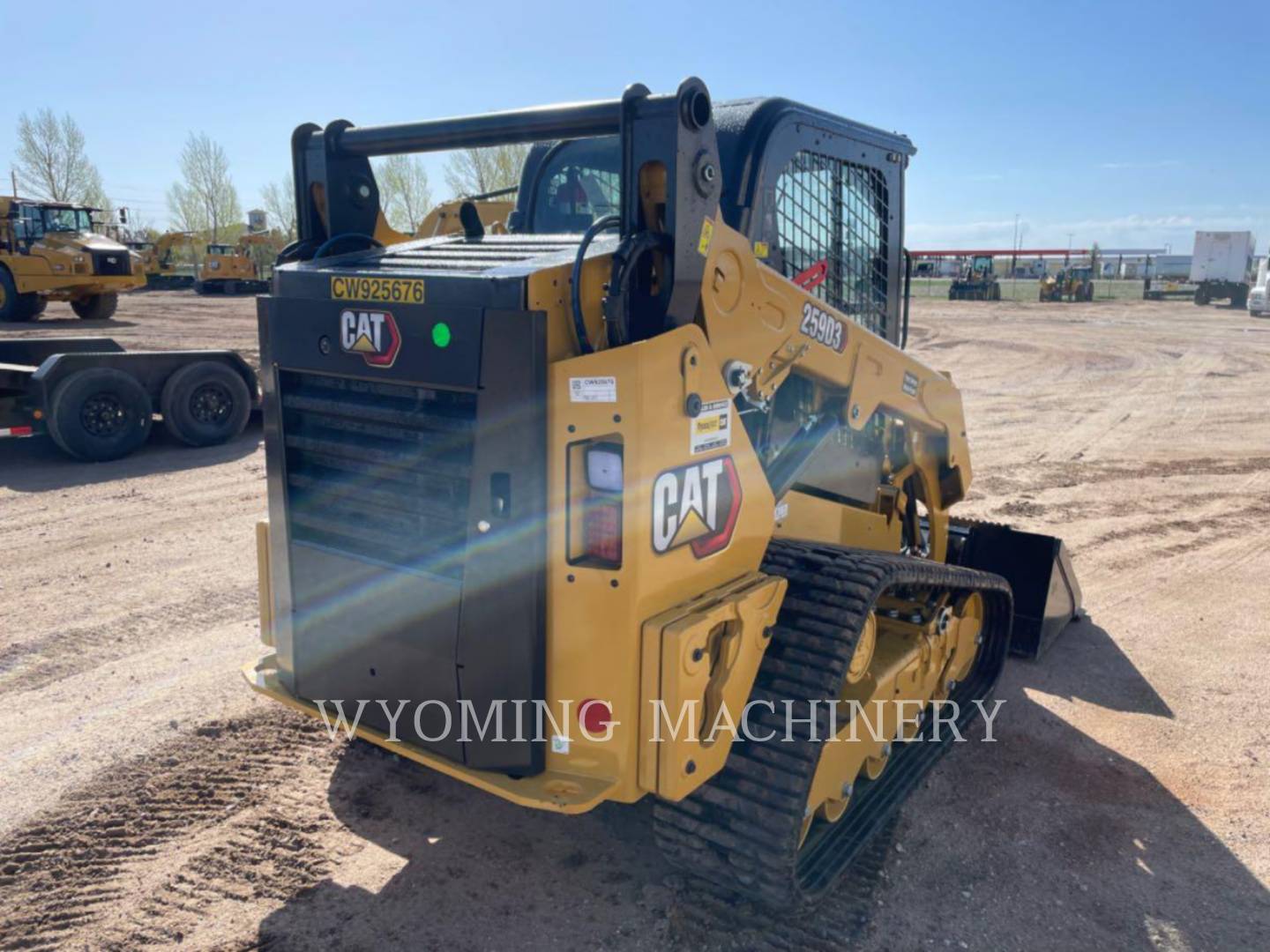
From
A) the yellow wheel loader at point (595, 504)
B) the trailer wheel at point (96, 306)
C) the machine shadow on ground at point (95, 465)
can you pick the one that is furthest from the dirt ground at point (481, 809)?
the trailer wheel at point (96, 306)

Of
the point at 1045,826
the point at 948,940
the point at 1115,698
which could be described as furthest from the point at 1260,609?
the point at 948,940

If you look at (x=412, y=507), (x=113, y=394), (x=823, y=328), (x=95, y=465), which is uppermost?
(x=823, y=328)

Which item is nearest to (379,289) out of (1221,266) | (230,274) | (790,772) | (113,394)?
(790,772)

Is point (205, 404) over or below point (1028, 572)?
→ over

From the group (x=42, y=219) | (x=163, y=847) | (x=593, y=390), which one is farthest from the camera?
(x=42, y=219)

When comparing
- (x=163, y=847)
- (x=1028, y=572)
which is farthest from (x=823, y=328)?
(x=163, y=847)

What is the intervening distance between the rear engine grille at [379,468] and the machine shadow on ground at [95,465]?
256 inches

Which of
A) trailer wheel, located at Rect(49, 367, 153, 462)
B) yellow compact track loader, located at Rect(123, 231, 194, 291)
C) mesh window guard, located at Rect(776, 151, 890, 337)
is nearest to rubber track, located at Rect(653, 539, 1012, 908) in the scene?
mesh window guard, located at Rect(776, 151, 890, 337)

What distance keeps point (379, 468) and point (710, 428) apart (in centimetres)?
104

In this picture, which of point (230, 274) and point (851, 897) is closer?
point (851, 897)

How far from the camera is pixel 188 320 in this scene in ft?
84.2

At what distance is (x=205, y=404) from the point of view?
10.1 metres

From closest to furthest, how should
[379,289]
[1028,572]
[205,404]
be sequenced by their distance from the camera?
[379,289], [1028,572], [205,404]

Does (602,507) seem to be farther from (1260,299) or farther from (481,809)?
(1260,299)
